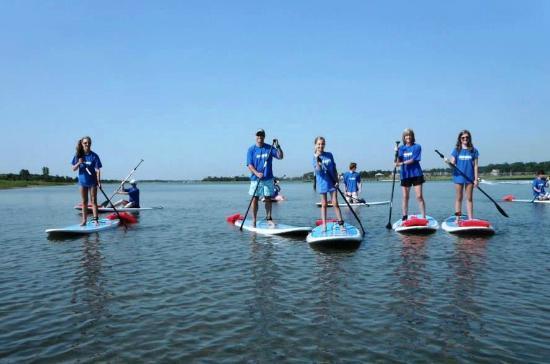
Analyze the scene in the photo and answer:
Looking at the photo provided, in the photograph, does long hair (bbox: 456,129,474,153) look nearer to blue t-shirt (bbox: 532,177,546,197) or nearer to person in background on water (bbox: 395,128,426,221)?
person in background on water (bbox: 395,128,426,221)

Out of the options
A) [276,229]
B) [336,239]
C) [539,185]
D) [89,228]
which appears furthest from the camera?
[539,185]

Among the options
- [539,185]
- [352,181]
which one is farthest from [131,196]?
[539,185]

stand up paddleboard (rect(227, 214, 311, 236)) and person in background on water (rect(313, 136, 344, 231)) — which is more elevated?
person in background on water (rect(313, 136, 344, 231))

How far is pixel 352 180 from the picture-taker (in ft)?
87.1

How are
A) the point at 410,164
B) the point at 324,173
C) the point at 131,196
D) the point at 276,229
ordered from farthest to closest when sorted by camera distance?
the point at 131,196 < the point at 410,164 < the point at 276,229 < the point at 324,173

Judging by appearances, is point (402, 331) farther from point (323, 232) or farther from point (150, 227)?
point (150, 227)

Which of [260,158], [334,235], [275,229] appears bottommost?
[275,229]

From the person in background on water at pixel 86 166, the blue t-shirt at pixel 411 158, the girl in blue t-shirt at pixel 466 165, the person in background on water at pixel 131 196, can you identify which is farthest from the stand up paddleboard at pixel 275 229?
the person in background on water at pixel 131 196

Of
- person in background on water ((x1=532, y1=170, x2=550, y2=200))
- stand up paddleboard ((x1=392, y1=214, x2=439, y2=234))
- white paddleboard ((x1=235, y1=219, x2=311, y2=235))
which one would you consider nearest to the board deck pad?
white paddleboard ((x1=235, y1=219, x2=311, y2=235))

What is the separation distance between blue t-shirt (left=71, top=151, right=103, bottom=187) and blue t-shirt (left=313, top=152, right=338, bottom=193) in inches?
309

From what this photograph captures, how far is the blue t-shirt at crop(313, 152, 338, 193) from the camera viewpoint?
12.1 metres

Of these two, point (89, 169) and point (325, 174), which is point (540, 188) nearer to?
point (325, 174)

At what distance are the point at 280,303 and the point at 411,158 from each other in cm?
874

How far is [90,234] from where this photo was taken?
49.6ft
